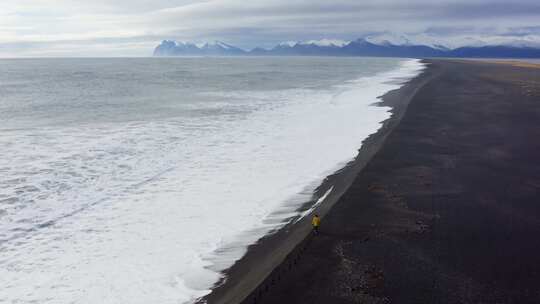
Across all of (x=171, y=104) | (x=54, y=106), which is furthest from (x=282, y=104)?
(x=54, y=106)

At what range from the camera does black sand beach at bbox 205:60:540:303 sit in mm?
11633

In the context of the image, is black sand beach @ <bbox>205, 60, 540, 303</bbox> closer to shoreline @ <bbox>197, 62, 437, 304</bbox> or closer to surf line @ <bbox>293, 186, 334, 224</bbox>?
shoreline @ <bbox>197, 62, 437, 304</bbox>

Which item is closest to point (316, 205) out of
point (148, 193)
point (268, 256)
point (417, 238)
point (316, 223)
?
point (316, 223)

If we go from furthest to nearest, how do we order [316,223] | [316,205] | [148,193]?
1. [148,193]
2. [316,205]
3. [316,223]

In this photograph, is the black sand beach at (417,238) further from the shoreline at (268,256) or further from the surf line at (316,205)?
the surf line at (316,205)

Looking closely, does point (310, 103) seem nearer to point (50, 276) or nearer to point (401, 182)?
point (401, 182)

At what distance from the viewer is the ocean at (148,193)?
12867 millimetres

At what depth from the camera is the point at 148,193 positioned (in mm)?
19641

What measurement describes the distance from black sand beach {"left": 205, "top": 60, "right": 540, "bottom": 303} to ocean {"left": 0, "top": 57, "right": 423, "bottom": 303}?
152 centimetres

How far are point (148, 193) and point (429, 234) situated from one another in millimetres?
11163

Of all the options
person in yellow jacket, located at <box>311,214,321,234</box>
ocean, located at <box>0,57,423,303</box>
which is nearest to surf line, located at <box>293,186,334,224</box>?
ocean, located at <box>0,57,423,303</box>

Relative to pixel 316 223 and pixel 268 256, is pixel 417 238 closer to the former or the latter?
pixel 316 223

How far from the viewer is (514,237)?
14.6m

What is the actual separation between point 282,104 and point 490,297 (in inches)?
1510
